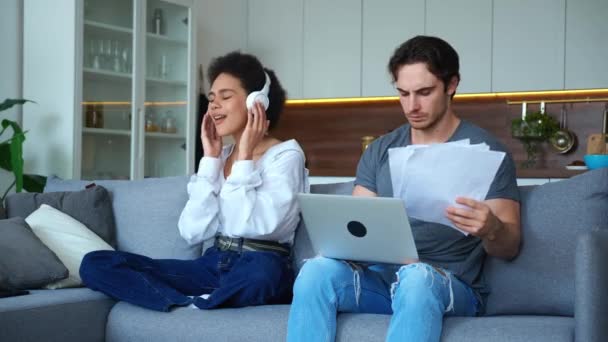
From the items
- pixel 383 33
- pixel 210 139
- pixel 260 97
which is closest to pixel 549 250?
pixel 260 97

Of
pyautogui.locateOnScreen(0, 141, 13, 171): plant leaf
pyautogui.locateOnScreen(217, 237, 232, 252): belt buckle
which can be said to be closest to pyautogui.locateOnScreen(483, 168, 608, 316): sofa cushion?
pyautogui.locateOnScreen(217, 237, 232, 252): belt buckle

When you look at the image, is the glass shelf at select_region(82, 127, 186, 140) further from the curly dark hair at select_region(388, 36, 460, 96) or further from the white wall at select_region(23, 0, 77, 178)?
the curly dark hair at select_region(388, 36, 460, 96)

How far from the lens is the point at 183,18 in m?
5.44

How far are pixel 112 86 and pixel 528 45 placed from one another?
104 inches

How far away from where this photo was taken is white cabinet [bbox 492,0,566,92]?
512cm

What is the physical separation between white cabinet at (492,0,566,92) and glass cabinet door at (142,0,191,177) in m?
2.06

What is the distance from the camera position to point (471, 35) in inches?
210

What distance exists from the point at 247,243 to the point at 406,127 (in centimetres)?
60

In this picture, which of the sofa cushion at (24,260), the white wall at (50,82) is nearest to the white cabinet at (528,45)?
the white wall at (50,82)

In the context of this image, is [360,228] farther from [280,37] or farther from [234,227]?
[280,37]

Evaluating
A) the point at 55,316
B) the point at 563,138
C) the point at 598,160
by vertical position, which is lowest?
the point at 55,316

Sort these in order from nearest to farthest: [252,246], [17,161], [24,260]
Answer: [252,246] < [24,260] < [17,161]

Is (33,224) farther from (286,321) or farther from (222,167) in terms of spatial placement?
(286,321)

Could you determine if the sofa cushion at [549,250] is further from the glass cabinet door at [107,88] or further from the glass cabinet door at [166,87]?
the glass cabinet door at [166,87]
